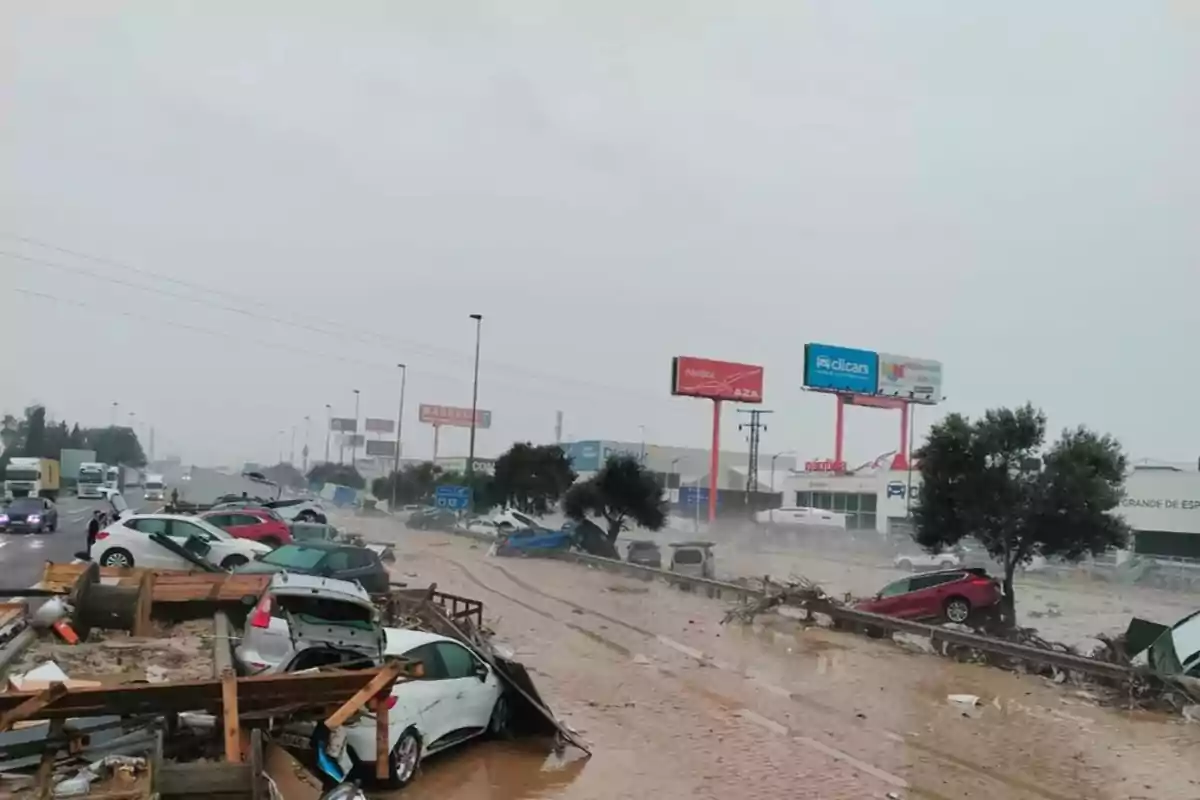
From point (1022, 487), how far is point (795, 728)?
1434 cm

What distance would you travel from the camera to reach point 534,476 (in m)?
64.4

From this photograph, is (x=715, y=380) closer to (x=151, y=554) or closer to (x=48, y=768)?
(x=151, y=554)

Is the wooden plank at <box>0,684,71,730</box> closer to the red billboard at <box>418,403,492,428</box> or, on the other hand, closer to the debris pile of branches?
the debris pile of branches

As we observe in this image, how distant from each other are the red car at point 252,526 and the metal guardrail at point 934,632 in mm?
12278

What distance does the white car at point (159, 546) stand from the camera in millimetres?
22812

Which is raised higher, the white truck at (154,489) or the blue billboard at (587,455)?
the blue billboard at (587,455)

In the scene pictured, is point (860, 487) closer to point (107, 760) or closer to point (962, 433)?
point (962, 433)

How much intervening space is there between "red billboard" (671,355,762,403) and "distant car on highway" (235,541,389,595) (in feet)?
160

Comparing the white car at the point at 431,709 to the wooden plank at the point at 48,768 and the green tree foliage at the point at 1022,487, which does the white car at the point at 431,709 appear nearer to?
the wooden plank at the point at 48,768

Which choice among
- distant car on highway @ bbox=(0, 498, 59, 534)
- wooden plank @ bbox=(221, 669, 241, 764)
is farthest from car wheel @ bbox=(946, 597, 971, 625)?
distant car on highway @ bbox=(0, 498, 59, 534)

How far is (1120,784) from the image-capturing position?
11.9 meters

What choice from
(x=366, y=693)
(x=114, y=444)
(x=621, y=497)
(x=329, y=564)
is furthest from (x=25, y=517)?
(x=114, y=444)

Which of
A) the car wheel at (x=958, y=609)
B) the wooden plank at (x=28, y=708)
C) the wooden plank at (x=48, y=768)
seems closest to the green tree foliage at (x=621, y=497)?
the car wheel at (x=958, y=609)

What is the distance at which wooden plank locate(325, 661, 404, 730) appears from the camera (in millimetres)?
7909
